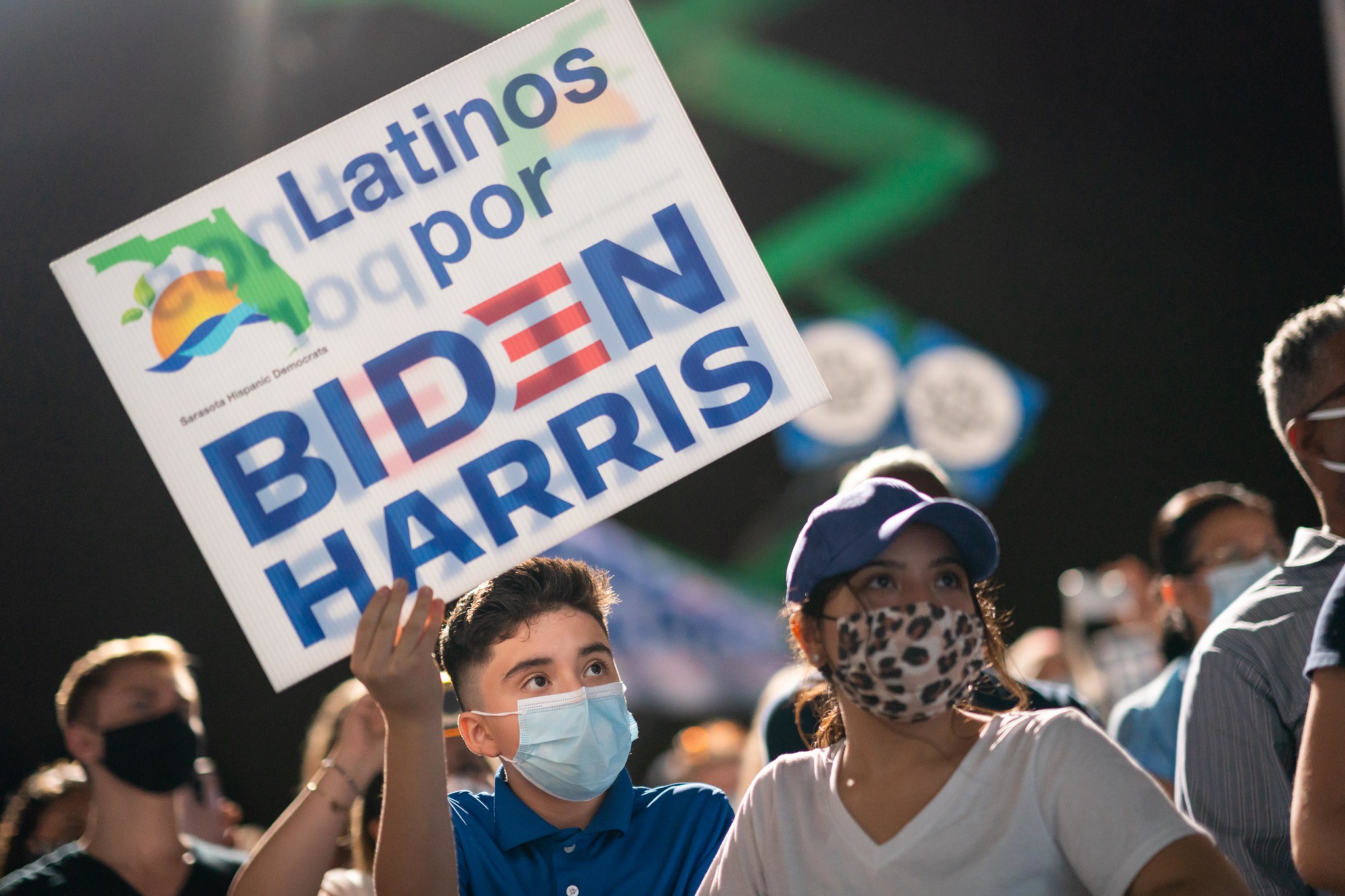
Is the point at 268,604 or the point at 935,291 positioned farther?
the point at 935,291

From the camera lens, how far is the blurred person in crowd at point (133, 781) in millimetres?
2428

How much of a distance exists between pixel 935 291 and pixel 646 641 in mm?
2986

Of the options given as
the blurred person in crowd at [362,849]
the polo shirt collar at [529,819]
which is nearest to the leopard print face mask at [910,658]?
the polo shirt collar at [529,819]

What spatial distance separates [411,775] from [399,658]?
6.1 inches

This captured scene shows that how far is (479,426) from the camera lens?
1.82 metres

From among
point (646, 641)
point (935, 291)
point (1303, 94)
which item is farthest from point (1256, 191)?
point (646, 641)

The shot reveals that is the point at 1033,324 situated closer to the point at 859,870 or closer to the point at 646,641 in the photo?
the point at 646,641

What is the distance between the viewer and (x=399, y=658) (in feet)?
5.11

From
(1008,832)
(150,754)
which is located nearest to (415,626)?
(1008,832)

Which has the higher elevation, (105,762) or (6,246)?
(6,246)

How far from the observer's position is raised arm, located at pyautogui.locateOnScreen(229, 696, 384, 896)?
70.9 inches

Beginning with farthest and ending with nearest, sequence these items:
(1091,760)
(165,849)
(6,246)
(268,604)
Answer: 1. (6,246)
2. (165,849)
3. (268,604)
4. (1091,760)

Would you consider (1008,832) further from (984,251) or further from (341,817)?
(984,251)

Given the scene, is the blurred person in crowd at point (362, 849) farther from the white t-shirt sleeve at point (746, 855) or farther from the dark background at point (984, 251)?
the dark background at point (984, 251)
